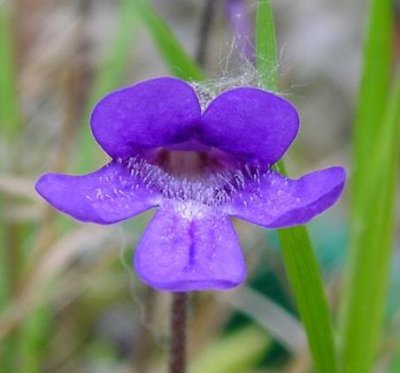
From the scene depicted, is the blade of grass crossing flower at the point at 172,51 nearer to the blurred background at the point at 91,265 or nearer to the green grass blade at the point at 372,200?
the blurred background at the point at 91,265

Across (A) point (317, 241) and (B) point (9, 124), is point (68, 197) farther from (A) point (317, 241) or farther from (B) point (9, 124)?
(A) point (317, 241)

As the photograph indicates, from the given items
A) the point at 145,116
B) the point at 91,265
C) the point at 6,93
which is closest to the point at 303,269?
the point at 145,116

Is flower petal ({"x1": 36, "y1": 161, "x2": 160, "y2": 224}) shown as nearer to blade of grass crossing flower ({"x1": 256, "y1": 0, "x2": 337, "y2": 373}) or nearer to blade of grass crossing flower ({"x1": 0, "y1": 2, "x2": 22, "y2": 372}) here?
blade of grass crossing flower ({"x1": 256, "y1": 0, "x2": 337, "y2": 373})

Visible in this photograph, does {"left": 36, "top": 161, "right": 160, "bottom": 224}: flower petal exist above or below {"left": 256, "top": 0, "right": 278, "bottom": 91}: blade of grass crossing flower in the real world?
below

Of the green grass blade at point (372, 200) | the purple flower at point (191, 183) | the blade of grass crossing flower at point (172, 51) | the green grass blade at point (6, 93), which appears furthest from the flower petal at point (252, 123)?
the green grass blade at point (6, 93)

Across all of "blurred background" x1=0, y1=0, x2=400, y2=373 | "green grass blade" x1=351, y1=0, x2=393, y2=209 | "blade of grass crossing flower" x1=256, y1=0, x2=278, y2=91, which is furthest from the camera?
"blurred background" x1=0, y1=0, x2=400, y2=373

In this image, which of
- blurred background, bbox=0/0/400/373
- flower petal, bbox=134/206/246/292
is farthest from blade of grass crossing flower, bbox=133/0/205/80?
flower petal, bbox=134/206/246/292

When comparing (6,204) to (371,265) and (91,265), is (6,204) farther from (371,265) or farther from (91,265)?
(371,265)

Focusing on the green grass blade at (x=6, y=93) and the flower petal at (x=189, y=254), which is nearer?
the flower petal at (x=189, y=254)
